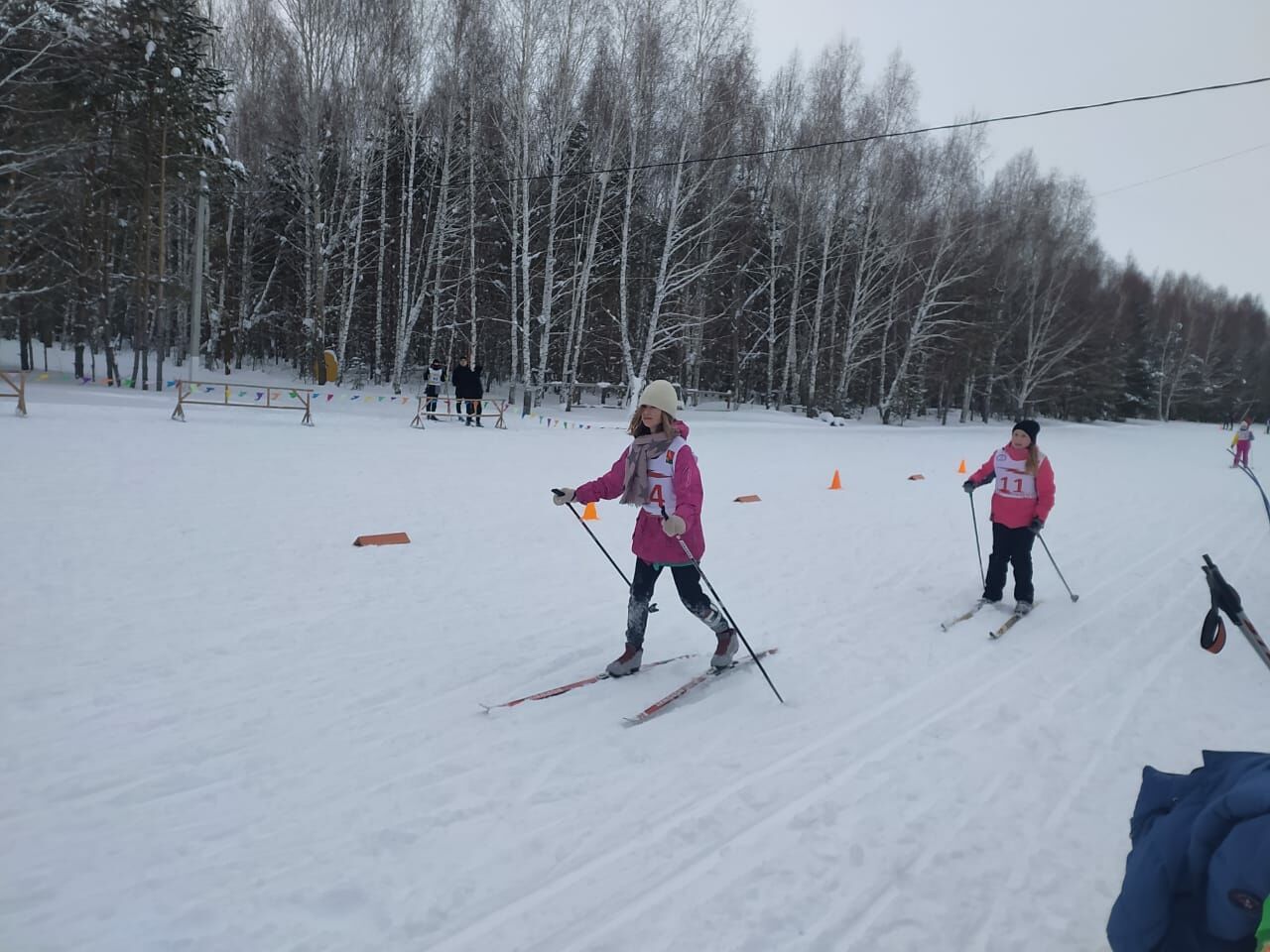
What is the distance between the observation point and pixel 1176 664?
525cm

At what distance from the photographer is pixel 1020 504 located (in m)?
6.24

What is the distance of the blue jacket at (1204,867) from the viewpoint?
4.55ft

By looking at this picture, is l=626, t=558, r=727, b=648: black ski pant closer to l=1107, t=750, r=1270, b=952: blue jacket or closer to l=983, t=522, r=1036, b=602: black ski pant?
l=1107, t=750, r=1270, b=952: blue jacket

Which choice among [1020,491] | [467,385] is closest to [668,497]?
[1020,491]

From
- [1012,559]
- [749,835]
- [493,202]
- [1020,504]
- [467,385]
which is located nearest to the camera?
[749,835]

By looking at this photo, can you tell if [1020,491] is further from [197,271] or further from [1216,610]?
[197,271]

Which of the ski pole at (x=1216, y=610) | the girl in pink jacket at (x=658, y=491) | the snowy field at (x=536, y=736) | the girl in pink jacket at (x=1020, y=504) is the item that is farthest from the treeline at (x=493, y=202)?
the ski pole at (x=1216, y=610)

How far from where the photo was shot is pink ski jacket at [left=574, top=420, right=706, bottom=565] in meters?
4.32

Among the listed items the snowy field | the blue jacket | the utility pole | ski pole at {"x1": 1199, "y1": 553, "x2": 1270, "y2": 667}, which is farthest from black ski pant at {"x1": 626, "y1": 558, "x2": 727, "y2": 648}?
the utility pole

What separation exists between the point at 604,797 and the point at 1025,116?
10979mm

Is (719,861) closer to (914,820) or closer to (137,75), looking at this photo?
(914,820)

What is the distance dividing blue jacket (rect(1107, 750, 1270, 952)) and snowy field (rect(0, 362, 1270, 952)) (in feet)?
3.89

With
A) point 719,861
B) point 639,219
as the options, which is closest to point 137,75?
point 639,219

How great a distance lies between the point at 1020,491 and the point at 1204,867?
5.24 meters
